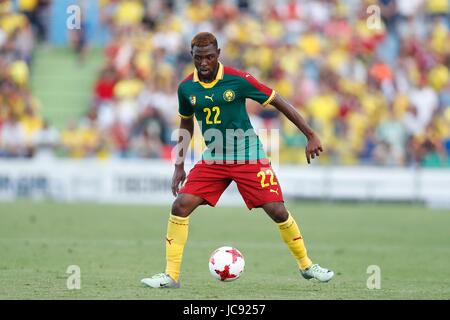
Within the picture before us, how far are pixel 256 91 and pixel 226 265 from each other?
1.73m

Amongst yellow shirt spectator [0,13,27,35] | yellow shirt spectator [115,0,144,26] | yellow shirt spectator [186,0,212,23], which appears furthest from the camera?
yellow shirt spectator [115,0,144,26]

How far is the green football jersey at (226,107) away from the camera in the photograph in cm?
998

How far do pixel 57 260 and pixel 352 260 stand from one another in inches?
144

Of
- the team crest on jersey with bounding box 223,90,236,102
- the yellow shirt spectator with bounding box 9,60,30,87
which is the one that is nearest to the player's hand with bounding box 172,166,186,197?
the team crest on jersey with bounding box 223,90,236,102

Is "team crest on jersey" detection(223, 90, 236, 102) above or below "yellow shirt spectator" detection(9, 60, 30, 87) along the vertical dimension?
below

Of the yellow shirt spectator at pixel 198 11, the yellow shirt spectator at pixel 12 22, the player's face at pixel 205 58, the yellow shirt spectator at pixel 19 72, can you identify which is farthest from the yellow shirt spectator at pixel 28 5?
the player's face at pixel 205 58

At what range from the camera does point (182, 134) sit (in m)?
10.6

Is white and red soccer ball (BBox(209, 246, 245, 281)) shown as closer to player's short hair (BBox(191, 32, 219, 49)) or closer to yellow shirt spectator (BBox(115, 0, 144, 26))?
player's short hair (BBox(191, 32, 219, 49))

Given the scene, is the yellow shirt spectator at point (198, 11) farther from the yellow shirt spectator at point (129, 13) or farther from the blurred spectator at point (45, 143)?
the blurred spectator at point (45, 143)

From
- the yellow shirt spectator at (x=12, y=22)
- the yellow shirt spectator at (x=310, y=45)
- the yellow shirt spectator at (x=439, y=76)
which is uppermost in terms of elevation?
the yellow shirt spectator at (x=12, y=22)

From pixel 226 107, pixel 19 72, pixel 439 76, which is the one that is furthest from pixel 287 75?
pixel 226 107

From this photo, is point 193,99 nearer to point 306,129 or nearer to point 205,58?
point 205,58

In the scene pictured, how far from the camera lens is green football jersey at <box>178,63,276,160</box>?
998 cm
